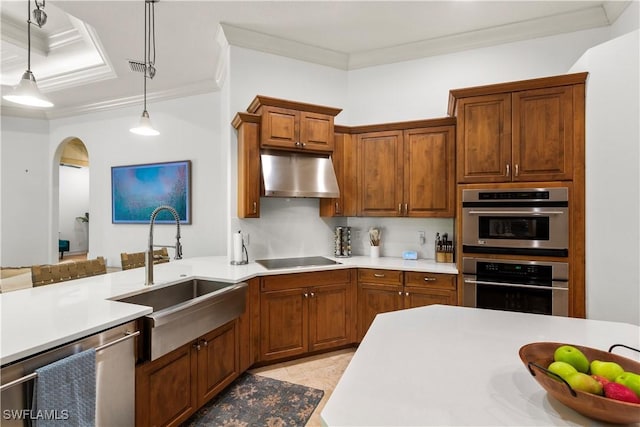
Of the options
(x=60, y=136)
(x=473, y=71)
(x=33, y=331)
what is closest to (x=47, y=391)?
(x=33, y=331)

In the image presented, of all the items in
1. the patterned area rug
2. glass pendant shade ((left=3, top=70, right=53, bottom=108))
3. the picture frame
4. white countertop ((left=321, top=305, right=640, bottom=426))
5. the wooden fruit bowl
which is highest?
glass pendant shade ((left=3, top=70, right=53, bottom=108))

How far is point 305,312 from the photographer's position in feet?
9.78

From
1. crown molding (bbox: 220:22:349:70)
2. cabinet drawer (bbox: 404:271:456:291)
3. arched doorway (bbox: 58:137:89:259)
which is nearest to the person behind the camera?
cabinet drawer (bbox: 404:271:456:291)

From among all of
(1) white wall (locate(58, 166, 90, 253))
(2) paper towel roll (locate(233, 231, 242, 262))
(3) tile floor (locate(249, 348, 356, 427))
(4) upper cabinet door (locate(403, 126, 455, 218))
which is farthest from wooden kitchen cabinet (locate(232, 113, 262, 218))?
(1) white wall (locate(58, 166, 90, 253))

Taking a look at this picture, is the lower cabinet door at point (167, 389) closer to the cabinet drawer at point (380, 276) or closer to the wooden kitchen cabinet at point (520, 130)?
the cabinet drawer at point (380, 276)

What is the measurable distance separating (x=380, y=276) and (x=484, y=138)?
5.24 feet

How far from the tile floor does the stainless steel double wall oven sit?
1312 millimetres

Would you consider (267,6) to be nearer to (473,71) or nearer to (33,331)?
(473,71)

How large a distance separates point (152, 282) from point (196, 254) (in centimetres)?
256

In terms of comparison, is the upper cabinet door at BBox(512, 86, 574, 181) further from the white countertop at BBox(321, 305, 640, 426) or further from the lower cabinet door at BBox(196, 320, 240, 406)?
the lower cabinet door at BBox(196, 320, 240, 406)

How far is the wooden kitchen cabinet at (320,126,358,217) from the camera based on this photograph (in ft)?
11.6

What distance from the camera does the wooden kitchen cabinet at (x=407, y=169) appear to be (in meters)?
3.21

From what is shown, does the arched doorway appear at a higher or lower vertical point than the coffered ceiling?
lower

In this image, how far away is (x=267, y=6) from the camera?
2941 millimetres
